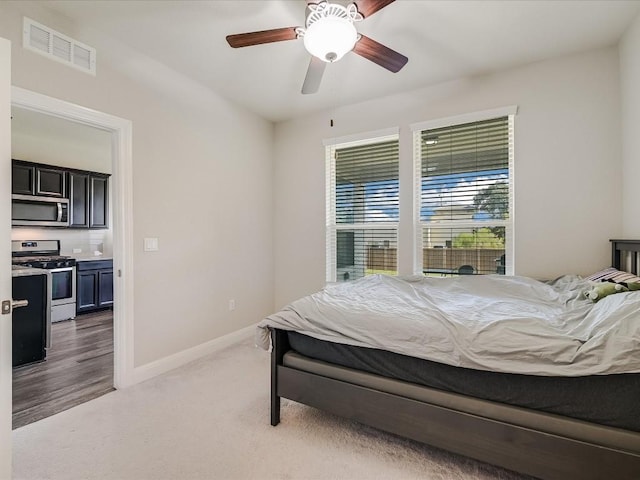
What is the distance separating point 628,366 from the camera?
47.5 inches

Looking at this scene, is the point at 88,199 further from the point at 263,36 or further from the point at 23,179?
the point at 263,36

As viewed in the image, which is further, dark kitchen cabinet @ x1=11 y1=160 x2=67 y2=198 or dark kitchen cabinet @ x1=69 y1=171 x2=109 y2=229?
dark kitchen cabinet @ x1=69 y1=171 x2=109 y2=229

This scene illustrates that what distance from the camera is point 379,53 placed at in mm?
2023

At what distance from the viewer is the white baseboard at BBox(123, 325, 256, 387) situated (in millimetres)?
2653

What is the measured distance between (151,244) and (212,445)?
173 centimetres

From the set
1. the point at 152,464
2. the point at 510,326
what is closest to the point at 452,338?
the point at 510,326

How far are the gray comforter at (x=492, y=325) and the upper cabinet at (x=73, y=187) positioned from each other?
473 centimetres

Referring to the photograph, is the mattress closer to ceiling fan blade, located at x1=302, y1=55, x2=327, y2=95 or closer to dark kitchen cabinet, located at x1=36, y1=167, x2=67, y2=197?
ceiling fan blade, located at x1=302, y1=55, x2=327, y2=95

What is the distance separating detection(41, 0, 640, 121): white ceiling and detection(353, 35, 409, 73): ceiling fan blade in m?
0.34

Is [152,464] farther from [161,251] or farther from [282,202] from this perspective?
[282,202]

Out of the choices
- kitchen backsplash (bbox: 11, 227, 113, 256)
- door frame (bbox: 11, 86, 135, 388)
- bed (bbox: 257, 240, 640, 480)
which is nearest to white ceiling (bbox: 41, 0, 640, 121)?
door frame (bbox: 11, 86, 135, 388)

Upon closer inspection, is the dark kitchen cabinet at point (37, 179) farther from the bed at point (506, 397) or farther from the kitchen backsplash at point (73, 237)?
the bed at point (506, 397)

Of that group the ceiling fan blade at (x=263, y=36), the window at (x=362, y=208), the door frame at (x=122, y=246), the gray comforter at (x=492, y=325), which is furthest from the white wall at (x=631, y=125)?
the door frame at (x=122, y=246)

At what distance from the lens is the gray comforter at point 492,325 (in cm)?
129
